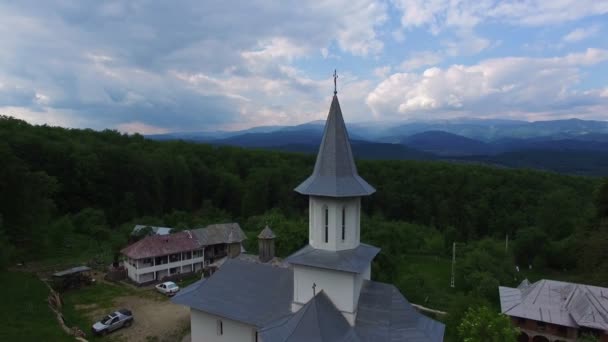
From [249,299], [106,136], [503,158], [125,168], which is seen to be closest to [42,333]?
[249,299]

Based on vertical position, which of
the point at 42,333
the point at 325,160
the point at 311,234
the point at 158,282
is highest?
the point at 325,160

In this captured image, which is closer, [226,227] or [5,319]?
[5,319]

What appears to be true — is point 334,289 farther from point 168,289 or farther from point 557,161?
point 557,161

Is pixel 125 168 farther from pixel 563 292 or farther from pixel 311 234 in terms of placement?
pixel 563 292

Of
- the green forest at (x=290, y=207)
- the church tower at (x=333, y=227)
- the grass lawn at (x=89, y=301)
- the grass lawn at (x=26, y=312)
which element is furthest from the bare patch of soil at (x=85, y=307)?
the church tower at (x=333, y=227)

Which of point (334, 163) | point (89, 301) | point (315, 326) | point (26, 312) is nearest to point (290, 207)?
point (89, 301)

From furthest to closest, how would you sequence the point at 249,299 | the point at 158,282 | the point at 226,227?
the point at 226,227 → the point at 158,282 → the point at 249,299

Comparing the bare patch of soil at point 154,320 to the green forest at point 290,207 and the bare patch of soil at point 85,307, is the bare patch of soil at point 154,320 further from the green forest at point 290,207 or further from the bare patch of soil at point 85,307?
the green forest at point 290,207
